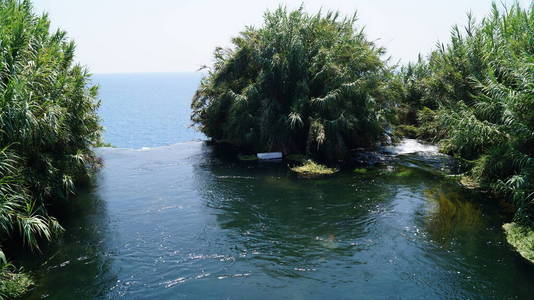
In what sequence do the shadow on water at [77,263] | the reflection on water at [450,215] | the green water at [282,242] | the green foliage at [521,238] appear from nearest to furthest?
the shadow on water at [77,263] < the green water at [282,242] < the green foliage at [521,238] < the reflection on water at [450,215]

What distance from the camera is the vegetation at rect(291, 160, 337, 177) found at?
85.5 feet

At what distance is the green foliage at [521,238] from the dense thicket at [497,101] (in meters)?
0.44

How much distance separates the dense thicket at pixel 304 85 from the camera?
28516 mm

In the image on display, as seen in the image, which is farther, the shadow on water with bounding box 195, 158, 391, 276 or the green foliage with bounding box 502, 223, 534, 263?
the shadow on water with bounding box 195, 158, 391, 276

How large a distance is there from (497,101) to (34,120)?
2072 cm

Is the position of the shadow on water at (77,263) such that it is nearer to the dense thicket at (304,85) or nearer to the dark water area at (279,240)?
the dark water area at (279,240)

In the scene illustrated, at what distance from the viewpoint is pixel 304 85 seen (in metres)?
29.0

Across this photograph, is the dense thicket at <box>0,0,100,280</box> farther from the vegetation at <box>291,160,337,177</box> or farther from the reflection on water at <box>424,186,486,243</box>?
the reflection on water at <box>424,186,486,243</box>

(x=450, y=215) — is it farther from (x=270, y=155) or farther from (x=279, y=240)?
(x=270, y=155)

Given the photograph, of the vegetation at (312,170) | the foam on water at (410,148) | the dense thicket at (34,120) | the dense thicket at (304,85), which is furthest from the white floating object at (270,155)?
the dense thicket at (34,120)

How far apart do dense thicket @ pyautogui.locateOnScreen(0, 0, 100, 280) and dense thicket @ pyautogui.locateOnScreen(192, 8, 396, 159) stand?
42.9 feet

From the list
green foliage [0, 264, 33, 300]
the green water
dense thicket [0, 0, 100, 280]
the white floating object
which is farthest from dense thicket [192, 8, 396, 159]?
green foliage [0, 264, 33, 300]

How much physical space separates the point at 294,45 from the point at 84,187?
57.1 feet

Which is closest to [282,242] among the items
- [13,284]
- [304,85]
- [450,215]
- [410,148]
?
[450,215]
